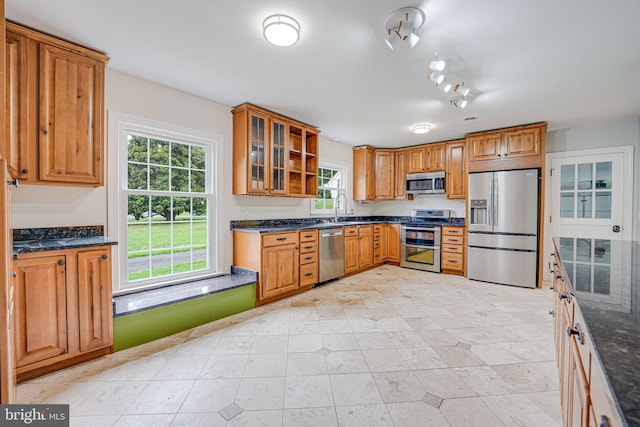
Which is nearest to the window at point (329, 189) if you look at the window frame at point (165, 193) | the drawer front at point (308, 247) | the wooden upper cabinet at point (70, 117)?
the drawer front at point (308, 247)

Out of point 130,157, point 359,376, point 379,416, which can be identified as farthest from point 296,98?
point 379,416

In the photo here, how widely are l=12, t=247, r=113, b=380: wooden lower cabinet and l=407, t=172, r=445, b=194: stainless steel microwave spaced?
501 centimetres

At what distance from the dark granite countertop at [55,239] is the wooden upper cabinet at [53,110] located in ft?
1.41

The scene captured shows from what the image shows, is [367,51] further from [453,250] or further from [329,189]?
[453,250]

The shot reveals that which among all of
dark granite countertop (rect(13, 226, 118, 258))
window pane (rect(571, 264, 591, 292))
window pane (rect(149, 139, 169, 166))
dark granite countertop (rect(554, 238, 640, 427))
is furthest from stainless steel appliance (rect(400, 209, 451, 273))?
dark granite countertop (rect(13, 226, 118, 258))

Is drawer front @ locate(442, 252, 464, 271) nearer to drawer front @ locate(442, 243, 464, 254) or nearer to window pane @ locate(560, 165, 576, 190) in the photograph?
drawer front @ locate(442, 243, 464, 254)

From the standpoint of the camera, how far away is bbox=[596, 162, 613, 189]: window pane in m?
4.00

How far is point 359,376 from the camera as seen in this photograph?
1929mm

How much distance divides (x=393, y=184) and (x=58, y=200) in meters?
5.22

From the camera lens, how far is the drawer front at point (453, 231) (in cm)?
476

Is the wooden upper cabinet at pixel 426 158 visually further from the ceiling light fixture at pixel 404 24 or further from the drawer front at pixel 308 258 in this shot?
the ceiling light fixture at pixel 404 24

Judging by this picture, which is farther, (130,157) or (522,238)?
(522,238)

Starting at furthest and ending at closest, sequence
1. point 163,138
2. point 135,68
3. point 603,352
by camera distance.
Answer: point 163,138
point 135,68
point 603,352

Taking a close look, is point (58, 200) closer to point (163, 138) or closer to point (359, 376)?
point (163, 138)
